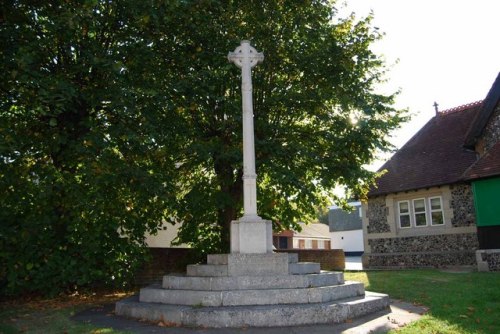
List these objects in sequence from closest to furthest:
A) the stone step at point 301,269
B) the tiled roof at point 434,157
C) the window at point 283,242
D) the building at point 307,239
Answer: the stone step at point 301,269, the tiled roof at point 434,157, the window at point 283,242, the building at point 307,239

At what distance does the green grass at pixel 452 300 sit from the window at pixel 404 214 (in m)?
9.10

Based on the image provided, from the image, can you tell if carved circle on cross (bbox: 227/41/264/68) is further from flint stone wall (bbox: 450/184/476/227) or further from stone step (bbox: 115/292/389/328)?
flint stone wall (bbox: 450/184/476/227)

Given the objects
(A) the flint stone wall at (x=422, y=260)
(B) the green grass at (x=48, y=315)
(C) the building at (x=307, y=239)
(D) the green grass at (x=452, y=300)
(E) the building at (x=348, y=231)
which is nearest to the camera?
(D) the green grass at (x=452, y=300)

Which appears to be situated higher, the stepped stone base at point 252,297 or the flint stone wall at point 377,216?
the flint stone wall at point 377,216

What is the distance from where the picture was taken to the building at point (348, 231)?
2007 inches

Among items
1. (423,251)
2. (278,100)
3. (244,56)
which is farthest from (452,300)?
(423,251)

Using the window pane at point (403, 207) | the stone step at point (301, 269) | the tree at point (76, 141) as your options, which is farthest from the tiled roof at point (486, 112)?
the tree at point (76, 141)

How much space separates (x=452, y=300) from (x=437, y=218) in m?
13.2

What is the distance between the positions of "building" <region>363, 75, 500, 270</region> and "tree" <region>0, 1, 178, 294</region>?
13.6m

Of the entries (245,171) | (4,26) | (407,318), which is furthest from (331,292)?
(4,26)

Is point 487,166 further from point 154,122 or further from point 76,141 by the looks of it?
point 76,141

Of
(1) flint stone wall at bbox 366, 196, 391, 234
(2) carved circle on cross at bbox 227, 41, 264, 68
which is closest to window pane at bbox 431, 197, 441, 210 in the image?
(1) flint stone wall at bbox 366, 196, 391, 234

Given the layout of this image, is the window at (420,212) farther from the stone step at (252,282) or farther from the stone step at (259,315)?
the stone step at (259,315)

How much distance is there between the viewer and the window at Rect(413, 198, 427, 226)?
22.0m
